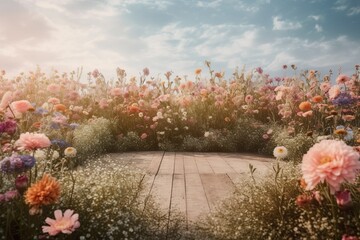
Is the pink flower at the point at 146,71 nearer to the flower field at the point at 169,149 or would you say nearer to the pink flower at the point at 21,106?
the flower field at the point at 169,149

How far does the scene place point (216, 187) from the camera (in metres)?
4.23

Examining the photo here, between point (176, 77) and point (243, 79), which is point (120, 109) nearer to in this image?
point (176, 77)

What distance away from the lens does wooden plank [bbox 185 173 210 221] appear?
11.2 ft

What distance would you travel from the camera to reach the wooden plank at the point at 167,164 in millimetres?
4992

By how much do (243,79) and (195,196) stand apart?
5416 mm

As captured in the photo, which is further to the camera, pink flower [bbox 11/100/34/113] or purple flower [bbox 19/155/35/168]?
pink flower [bbox 11/100/34/113]

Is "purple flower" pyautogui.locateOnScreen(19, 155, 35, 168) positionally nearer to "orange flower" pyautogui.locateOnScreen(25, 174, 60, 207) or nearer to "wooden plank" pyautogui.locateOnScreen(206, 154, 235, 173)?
"orange flower" pyautogui.locateOnScreen(25, 174, 60, 207)

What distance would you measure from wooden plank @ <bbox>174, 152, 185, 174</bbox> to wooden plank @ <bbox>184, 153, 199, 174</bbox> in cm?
5

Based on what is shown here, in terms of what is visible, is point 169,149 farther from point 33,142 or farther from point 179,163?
point 33,142

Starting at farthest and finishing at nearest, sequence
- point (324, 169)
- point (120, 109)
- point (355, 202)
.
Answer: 1. point (120, 109)
2. point (355, 202)
3. point (324, 169)

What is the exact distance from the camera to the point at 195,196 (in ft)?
12.8

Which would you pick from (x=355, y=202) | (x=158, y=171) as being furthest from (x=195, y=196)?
(x=355, y=202)

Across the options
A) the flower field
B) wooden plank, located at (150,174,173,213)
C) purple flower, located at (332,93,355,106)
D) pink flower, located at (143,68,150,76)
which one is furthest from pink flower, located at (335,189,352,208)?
pink flower, located at (143,68,150,76)

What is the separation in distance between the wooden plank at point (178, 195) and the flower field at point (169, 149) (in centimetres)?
23
